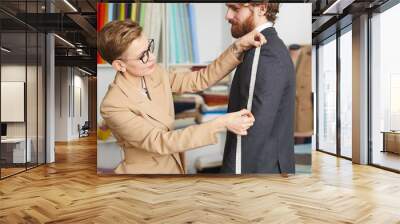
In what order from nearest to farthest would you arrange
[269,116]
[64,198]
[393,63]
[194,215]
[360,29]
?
[194,215] → [64,198] → [269,116] → [393,63] → [360,29]

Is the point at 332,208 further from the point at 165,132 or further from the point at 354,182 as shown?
the point at 165,132

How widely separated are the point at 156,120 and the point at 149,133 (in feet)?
0.74

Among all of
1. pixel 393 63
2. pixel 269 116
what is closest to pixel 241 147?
pixel 269 116

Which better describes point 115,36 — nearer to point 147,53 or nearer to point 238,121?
point 147,53

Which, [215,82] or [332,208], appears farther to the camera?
[215,82]

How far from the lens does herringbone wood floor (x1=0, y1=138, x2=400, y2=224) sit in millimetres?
Answer: 4109

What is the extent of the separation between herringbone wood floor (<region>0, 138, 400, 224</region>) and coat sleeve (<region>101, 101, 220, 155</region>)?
1.79 ft

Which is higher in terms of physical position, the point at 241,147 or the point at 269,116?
the point at 269,116

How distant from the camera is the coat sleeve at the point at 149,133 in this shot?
603 centimetres

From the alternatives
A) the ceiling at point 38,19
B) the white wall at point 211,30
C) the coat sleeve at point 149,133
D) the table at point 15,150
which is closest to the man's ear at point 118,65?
the coat sleeve at point 149,133

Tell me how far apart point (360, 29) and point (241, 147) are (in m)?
3.99

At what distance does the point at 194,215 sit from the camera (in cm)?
418

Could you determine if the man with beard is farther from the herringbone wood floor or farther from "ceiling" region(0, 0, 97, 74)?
A: "ceiling" region(0, 0, 97, 74)

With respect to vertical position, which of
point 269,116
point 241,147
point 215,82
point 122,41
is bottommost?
point 241,147
